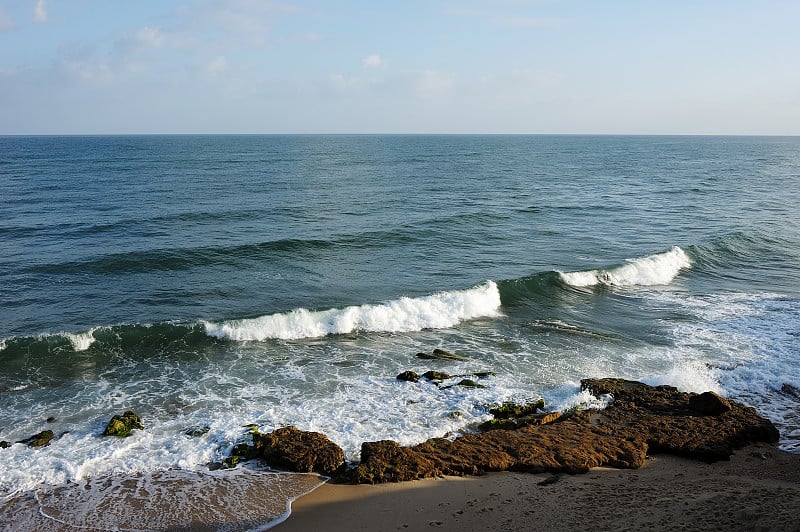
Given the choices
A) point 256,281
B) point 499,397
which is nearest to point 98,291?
point 256,281

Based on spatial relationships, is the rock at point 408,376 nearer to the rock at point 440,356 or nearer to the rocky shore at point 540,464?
the rock at point 440,356

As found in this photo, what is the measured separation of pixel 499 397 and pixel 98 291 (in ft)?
55.4

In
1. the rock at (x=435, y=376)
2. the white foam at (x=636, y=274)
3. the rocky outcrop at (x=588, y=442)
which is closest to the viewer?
the rocky outcrop at (x=588, y=442)

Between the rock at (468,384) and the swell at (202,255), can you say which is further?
the swell at (202,255)

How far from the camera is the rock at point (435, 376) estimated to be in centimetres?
1541

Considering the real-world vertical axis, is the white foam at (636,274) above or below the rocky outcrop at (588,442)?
above

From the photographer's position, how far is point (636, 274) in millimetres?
26719

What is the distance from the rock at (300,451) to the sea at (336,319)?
320 millimetres

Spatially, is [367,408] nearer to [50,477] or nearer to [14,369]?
[50,477]

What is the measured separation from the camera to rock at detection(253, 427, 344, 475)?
1107 cm

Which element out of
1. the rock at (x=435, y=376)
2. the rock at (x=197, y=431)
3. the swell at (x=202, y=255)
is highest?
the swell at (x=202, y=255)

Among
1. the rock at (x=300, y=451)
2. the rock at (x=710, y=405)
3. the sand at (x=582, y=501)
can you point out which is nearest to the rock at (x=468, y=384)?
the sand at (x=582, y=501)

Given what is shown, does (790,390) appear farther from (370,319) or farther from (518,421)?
(370,319)

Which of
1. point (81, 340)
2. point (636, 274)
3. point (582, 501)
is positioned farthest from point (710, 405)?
point (81, 340)
